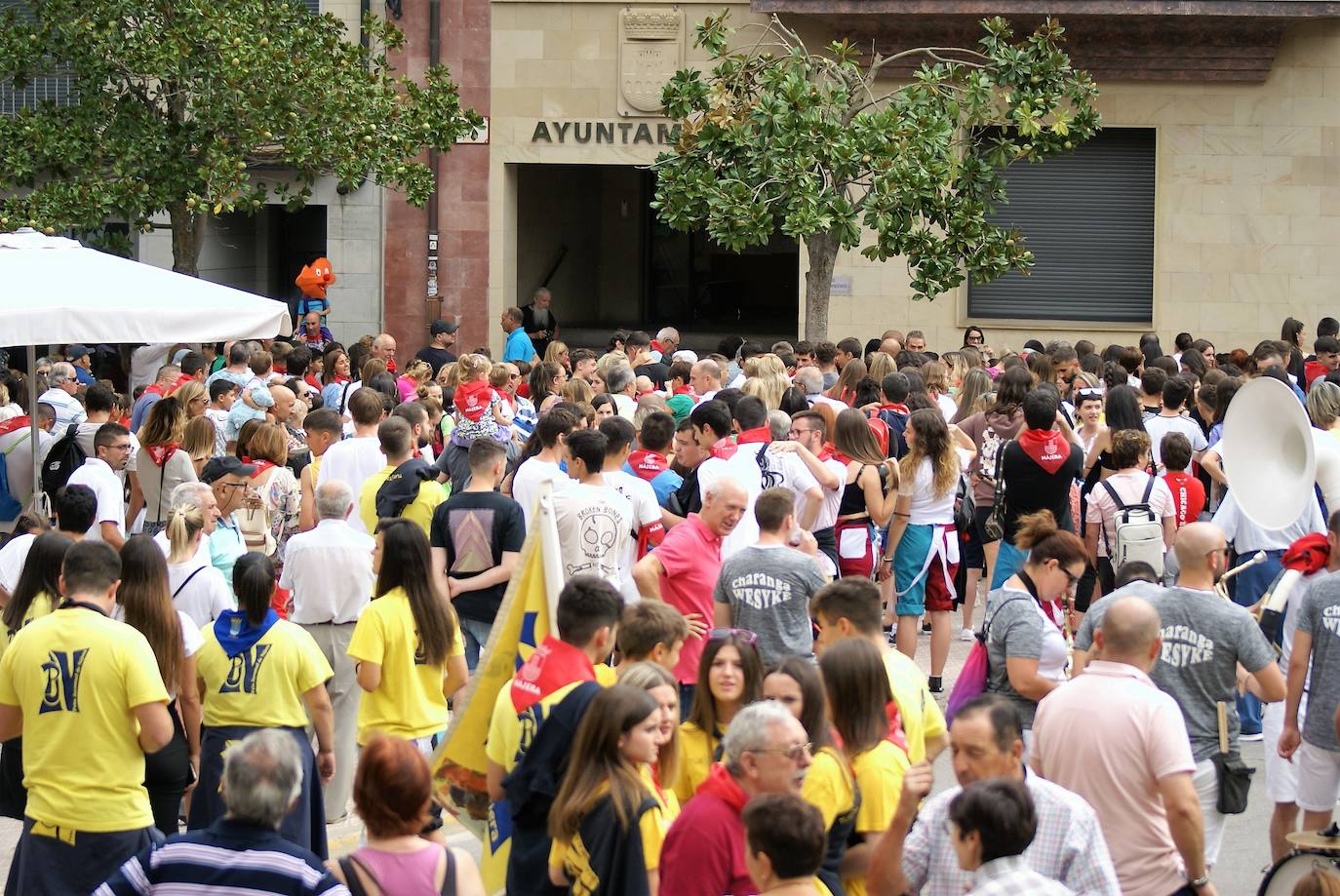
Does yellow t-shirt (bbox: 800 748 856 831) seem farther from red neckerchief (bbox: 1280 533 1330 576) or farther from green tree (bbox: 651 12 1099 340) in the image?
Result: green tree (bbox: 651 12 1099 340)

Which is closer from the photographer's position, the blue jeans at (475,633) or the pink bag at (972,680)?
the pink bag at (972,680)

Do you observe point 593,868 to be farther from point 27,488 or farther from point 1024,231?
point 1024,231

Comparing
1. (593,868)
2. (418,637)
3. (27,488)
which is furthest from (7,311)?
(593,868)

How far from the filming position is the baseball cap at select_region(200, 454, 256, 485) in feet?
29.1

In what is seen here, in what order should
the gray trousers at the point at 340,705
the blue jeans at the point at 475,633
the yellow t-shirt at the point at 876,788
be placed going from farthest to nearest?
the blue jeans at the point at 475,633 → the gray trousers at the point at 340,705 → the yellow t-shirt at the point at 876,788

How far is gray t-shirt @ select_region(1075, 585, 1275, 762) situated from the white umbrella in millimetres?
5913

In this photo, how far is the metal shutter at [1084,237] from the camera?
2186cm

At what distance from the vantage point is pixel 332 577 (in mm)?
7805

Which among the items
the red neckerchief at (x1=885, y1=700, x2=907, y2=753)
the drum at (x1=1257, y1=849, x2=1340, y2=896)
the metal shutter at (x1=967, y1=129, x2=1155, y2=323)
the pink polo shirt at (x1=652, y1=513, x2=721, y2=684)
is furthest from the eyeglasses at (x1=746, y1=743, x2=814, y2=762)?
the metal shutter at (x1=967, y1=129, x2=1155, y2=323)

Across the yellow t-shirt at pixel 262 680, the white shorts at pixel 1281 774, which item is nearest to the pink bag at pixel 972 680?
the white shorts at pixel 1281 774

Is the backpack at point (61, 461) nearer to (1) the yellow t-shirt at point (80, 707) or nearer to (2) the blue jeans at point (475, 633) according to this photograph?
(2) the blue jeans at point (475, 633)

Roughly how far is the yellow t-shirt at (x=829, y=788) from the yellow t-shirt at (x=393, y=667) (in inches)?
97.2

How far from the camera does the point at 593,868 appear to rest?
15.9 feet

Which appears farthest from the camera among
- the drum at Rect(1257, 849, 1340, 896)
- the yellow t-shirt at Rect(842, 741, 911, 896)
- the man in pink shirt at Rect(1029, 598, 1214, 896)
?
the drum at Rect(1257, 849, 1340, 896)
